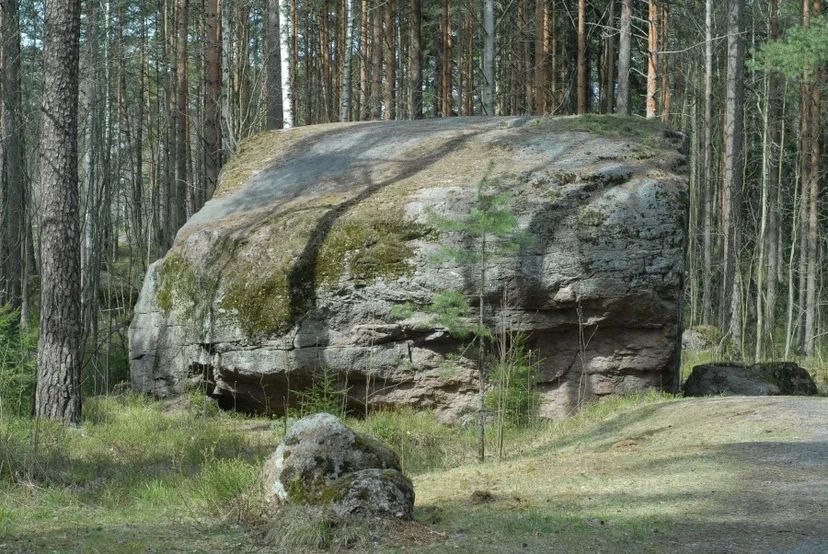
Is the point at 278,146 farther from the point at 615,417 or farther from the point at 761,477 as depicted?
the point at 761,477

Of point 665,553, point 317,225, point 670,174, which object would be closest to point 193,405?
point 317,225

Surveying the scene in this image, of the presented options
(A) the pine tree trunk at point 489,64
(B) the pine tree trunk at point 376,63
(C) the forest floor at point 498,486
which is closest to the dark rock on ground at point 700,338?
(A) the pine tree trunk at point 489,64

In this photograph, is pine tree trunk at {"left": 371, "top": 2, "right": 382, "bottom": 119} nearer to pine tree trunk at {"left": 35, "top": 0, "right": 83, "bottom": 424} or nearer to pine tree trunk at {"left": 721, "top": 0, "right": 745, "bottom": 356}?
pine tree trunk at {"left": 721, "top": 0, "right": 745, "bottom": 356}

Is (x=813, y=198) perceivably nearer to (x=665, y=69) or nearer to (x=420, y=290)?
(x=665, y=69)

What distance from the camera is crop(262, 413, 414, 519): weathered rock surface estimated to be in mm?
5043

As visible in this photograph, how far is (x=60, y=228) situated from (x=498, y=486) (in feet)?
19.2

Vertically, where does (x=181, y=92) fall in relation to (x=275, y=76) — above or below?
above

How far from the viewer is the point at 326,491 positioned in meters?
5.15

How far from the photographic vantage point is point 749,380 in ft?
35.2

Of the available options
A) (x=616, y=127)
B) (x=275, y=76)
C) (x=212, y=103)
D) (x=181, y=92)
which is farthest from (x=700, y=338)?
(x=181, y=92)

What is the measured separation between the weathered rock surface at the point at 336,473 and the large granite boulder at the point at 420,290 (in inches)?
154

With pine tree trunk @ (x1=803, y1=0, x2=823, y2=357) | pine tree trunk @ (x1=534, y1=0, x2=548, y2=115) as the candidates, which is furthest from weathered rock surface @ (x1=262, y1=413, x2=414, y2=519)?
pine tree trunk @ (x1=803, y1=0, x2=823, y2=357)

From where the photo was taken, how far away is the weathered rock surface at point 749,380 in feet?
34.8

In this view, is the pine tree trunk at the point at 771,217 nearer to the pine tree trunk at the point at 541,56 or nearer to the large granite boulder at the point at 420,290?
the pine tree trunk at the point at 541,56
